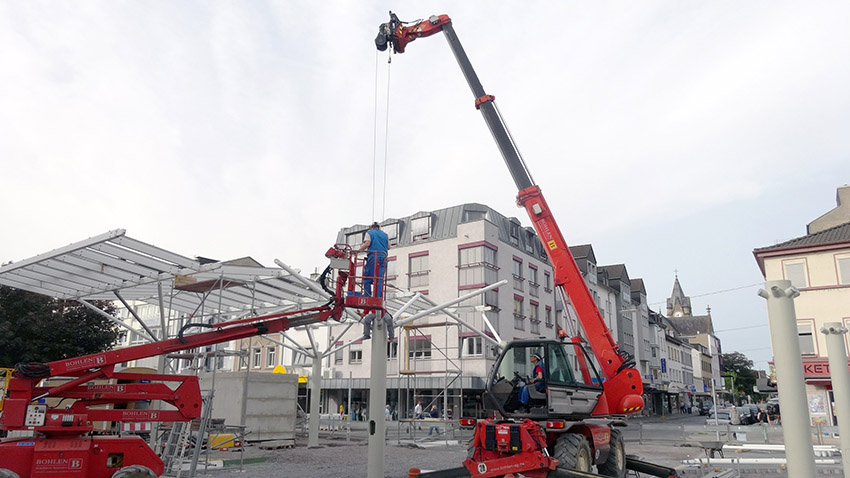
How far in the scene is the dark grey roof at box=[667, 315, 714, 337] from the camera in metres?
115

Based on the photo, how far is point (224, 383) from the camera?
62.4ft

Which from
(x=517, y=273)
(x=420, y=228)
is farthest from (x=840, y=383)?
(x=420, y=228)

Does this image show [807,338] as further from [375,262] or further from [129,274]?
[129,274]

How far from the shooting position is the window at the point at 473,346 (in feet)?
117

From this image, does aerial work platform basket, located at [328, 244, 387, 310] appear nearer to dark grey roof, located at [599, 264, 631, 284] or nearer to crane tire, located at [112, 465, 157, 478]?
crane tire, located at [112, 465, 157, 478]

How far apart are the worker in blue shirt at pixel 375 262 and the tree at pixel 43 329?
→ 60.8 ft

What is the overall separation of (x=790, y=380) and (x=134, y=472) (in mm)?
8176

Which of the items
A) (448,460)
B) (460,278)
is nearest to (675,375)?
(460,278)

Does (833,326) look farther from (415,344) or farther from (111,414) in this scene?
(415,344)

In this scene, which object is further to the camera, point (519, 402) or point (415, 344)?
point (415, 344)

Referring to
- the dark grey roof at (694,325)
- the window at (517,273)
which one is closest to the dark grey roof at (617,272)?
the window at (517,273)

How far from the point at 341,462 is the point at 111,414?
7.97 meters

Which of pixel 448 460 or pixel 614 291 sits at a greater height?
pixel 614 291

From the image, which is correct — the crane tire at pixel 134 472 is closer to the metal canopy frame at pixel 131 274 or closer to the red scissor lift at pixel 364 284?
the red scissor lift at pixel 364 284
